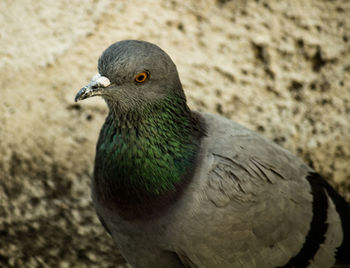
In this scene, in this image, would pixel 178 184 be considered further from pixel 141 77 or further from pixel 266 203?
pixel 141 77

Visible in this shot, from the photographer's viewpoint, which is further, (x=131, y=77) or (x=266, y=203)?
(x=266, y=203)

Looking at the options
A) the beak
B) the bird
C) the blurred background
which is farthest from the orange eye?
the blurred background

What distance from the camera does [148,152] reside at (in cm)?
327

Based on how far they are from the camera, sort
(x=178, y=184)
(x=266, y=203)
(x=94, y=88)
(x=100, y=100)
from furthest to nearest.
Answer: (x=100, y=100) < (x=266, y=203) < (x=178, y=184) < (x=94, y=88)

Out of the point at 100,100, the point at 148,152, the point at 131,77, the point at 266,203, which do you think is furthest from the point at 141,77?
the point at 100,100

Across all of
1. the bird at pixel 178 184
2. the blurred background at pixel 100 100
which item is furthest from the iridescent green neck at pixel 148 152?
the blurred background at pixel 100 100

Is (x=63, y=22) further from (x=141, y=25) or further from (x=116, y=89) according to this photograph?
(x=116, y=89)

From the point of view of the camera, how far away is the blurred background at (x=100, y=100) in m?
4.42

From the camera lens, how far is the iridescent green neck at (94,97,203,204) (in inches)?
127

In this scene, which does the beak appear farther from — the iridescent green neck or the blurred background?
the blurred background

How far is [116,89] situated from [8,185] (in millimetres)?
1970

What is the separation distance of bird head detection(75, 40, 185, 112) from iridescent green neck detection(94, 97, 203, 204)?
0.30 ft

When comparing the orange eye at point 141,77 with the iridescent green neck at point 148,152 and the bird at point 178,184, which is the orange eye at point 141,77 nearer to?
the bird at point 178,184

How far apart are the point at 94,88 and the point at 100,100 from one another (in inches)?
72.0
